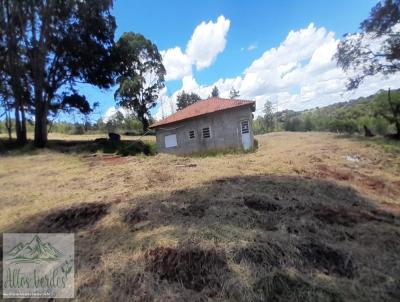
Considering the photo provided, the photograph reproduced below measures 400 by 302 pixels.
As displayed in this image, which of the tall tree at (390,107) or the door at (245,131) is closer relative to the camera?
the door at (245,131)

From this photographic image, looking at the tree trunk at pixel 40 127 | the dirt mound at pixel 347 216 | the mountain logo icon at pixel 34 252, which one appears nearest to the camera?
the mountain logo icon at pixel 34 252

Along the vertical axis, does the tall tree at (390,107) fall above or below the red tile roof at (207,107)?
below

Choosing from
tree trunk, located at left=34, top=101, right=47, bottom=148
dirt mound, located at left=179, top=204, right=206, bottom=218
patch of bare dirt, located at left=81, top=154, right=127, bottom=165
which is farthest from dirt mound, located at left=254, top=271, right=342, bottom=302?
tree trunk, located at left=34, top=101, right=47, bottom=148

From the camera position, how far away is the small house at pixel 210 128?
54.0ft

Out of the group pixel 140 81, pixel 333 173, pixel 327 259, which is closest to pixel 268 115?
pixel 140 81

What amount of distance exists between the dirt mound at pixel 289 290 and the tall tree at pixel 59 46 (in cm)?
1813

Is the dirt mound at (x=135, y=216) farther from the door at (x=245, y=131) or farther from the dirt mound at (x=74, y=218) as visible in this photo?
the door at (x=245, y=131)

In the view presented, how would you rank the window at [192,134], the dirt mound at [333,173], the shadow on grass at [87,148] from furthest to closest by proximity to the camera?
the window at [192,134] < the shadow on grass at [87,148] < the dirt mound at [333,173]

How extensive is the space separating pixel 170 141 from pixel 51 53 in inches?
375

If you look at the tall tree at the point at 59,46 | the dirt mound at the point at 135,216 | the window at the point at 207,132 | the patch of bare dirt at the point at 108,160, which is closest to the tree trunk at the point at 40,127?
the tall tree at the point at 59,46

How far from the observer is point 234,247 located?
3162 mm

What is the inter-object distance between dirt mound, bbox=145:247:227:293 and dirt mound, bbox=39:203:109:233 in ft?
5.47

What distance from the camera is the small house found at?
54.0 feet

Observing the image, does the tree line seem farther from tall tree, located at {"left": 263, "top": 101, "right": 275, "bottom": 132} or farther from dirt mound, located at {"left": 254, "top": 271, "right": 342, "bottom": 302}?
tall tree, located at {"left": 263, "top": 101, "right": 275, "bottom": 132}
